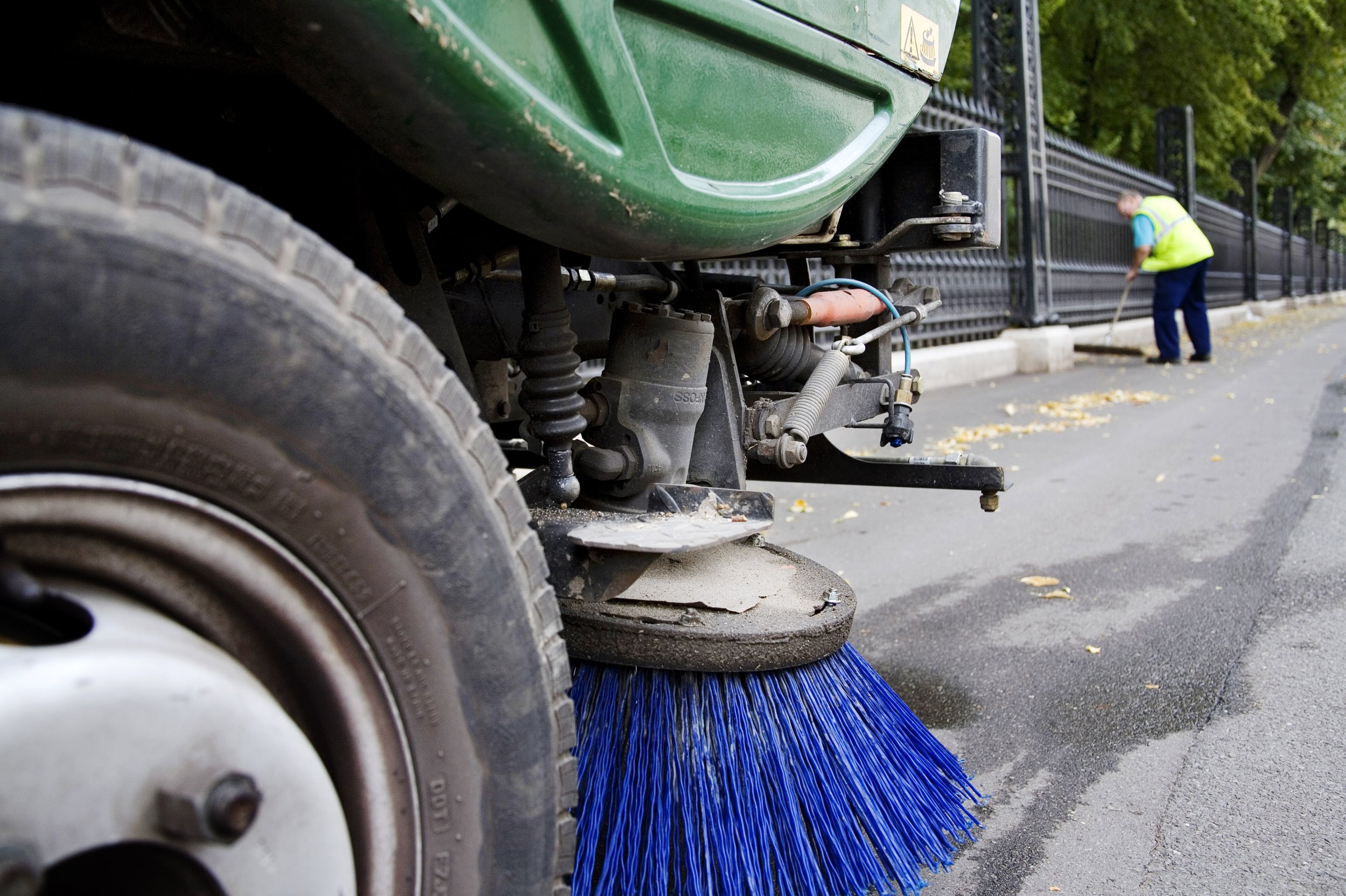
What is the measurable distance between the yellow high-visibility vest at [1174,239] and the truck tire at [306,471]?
11.3 m

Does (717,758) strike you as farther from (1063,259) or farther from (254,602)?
(1063,259)

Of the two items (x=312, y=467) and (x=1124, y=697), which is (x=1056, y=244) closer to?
(x=1124, y=697)

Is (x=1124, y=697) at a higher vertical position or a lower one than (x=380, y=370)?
lower

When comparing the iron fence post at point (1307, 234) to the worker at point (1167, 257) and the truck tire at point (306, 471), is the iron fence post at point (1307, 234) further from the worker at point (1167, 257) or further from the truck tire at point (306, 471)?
the truck tire at point (306, 471)

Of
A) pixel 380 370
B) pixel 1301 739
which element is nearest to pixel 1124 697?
pixel 1301 739

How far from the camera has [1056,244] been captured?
38.5 ft

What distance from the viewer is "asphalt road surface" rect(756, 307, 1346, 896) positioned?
6.01ft

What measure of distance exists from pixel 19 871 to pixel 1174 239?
11.8 m

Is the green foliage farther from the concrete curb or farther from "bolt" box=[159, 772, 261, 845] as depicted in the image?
"bolt" box=[159, 772, 261, 845]

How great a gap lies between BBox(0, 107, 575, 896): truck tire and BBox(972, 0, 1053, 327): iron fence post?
991 cm

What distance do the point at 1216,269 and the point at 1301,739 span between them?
19.2 metres

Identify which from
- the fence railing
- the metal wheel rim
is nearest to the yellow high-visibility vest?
the fence railing

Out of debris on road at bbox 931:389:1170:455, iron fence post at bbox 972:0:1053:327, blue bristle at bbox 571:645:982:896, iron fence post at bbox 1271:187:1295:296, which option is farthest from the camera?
iron fence post at bbox 1271:187:1295:296

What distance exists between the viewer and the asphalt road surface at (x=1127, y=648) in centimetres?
183
